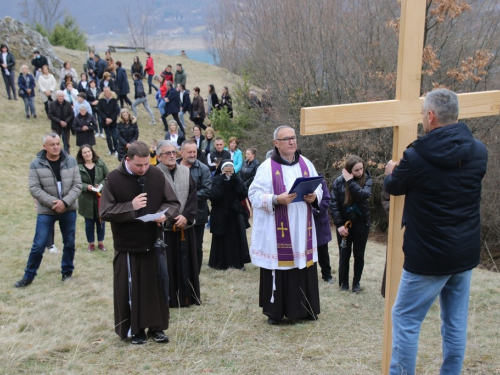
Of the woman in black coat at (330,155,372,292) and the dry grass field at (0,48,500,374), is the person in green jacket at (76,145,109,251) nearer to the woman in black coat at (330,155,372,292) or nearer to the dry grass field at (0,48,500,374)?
the dry grass field at (0,48,500,374)

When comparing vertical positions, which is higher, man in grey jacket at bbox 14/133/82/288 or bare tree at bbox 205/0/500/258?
bare tree at bbox 205/0/500/258

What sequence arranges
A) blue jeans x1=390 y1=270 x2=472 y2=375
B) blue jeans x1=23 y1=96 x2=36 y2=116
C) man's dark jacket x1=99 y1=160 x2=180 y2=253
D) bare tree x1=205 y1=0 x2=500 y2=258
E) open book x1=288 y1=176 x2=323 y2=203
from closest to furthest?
blue jeans x1=390 y1=270 x2=472 y2=375
man's dark jacket x1=99 y1=160 x2=180 y2=253
open book x1=288 y1=176 x2=323 y2=203
bare tree x1=205 y1=0 x2=500 y2=258
blue jeans x1=23 y1=96 x2=36 y2=116

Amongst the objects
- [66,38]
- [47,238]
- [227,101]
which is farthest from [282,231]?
[66,38]

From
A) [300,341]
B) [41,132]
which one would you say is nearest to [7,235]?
[300,341]

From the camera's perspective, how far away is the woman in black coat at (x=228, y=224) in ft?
29.0

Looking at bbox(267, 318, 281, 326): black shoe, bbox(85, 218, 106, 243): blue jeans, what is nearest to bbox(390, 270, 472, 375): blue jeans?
bbox(267, 318, 281, 326): black shoe

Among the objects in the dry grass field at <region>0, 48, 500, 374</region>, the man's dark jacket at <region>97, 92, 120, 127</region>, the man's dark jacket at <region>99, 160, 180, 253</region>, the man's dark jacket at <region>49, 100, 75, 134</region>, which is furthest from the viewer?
the man's dark jacket at <region>97, 92, 120, 127</region>

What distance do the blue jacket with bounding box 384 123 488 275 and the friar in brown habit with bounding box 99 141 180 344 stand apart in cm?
275

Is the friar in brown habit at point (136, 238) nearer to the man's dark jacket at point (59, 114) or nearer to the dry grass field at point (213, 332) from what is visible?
the dry grass field at point (213, 332)

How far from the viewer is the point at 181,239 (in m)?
7.00

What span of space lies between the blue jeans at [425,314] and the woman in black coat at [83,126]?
13333 millimetres

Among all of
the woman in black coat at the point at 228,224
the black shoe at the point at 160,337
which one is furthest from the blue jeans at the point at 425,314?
the woman in black coat at the point at 228,224

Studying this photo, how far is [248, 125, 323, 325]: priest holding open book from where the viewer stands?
5914mm

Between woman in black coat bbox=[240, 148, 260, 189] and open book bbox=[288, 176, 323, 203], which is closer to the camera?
open book bbox=[288, 176, 323, 203]
